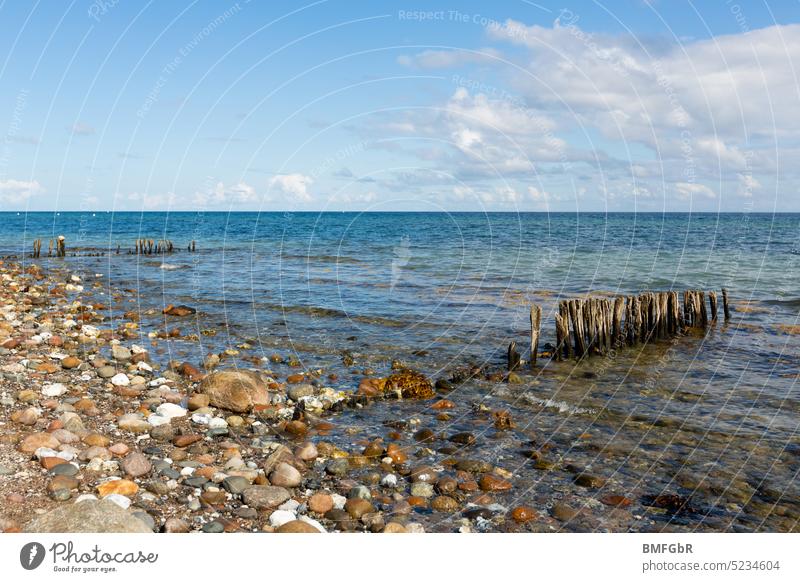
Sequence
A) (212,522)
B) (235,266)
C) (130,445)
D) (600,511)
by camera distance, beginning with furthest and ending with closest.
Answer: (235,266), (130,445), (600,511), (212,522)

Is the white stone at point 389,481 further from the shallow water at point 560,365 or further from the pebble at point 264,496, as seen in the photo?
the pebble at point 264,496

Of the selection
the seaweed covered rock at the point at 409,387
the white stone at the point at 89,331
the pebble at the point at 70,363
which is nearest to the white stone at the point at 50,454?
the pebble at the point at 70,363

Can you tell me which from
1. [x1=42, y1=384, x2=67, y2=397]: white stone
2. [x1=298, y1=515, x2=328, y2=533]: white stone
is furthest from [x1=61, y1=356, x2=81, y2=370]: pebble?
[x1=298, y1=515, x2=328, y2=533]: white stone

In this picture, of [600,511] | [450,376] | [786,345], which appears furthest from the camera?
[786,345]

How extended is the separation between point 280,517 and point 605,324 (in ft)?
41.8

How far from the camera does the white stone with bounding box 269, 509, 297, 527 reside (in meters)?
7.00

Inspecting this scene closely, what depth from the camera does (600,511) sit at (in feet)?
26.2

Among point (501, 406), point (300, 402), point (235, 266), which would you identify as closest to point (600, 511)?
point (501, 406)

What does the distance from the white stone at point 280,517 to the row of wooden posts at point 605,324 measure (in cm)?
930

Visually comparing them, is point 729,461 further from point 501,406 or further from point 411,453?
point 411,453

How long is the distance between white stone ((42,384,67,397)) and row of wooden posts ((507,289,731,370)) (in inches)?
416

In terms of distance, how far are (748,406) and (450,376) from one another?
695 centimetres

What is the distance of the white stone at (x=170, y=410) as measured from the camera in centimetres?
1032

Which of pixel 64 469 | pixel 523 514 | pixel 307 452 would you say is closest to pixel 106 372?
pixel 64 469
